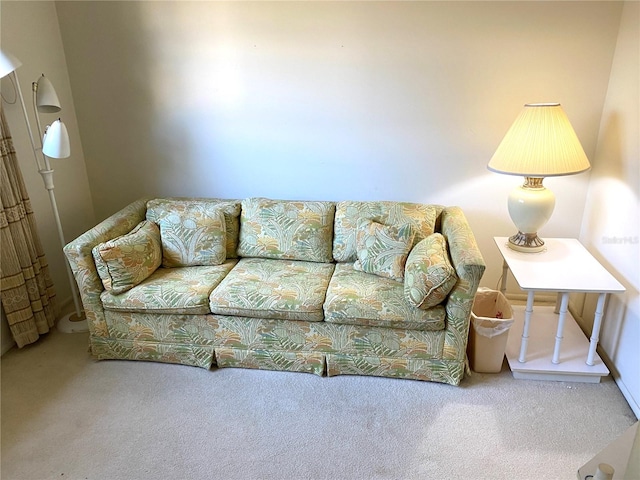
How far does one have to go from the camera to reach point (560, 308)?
2.35 m

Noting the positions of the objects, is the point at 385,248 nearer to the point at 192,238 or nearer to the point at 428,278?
the point at 428,278

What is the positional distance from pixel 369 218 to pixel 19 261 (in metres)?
1.94

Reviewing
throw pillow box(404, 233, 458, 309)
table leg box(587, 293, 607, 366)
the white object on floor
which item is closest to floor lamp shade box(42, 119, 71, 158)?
throw pillow box(404, 233, 458, 309)

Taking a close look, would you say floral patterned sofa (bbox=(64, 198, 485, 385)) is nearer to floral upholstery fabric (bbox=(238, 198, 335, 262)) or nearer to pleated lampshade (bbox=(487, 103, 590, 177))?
floral upholstery fabric (bbox=(238, 198, 335, 262))

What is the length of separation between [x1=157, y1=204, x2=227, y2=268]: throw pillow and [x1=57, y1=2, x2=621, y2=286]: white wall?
1.61ft

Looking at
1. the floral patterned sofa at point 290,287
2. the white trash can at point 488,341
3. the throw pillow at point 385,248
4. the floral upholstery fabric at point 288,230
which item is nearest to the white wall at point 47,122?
the floral patterned sofa at point 290,287

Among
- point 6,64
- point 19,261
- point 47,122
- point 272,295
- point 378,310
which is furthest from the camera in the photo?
point 47,122

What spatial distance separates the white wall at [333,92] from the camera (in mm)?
2586

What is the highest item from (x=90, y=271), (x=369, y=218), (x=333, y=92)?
(x=333, y=92)

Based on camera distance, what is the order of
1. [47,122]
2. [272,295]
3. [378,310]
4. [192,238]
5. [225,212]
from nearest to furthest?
[378,310], [272,295], [192,238], [225,212], [47,122]

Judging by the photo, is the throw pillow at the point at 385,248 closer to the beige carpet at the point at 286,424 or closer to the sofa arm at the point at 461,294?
the sofa arm at the point at 461,294

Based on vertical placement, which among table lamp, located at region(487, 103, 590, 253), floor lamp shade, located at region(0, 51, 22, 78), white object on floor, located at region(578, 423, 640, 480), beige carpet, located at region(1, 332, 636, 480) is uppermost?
floor lamp shade, located at region(0, 51, 22, 78)

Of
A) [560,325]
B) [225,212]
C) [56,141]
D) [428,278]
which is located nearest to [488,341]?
[560,325]

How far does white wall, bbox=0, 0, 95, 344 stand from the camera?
257cm
